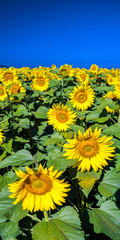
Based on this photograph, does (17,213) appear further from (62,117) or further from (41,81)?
(41,81)

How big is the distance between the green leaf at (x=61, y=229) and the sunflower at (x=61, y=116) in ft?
5.62

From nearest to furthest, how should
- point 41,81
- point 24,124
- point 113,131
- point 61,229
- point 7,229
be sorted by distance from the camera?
1. point 61,229
2. point 7,229
3. point 113,131
4. point 24,124
5. point 41,81

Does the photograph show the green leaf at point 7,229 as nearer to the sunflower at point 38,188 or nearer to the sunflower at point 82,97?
the sunflower at point 38,188

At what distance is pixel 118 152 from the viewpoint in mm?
2125

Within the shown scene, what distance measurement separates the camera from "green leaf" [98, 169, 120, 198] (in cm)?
198

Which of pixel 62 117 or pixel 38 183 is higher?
pixel 62 117

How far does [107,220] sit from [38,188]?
798 mm

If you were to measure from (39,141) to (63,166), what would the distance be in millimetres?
1829

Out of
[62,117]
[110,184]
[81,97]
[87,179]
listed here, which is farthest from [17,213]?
[81,97]

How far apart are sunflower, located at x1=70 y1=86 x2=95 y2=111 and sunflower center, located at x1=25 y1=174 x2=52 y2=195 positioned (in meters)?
2.21

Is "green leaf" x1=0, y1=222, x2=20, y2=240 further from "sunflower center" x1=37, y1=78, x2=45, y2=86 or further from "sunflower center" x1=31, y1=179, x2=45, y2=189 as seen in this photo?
"sunflower center" x1=37, y1=78, x2=45, y2=86

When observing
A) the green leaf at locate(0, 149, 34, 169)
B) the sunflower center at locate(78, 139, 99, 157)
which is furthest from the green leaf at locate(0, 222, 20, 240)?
the sunflower center at locate(78, 139, 99, 157)

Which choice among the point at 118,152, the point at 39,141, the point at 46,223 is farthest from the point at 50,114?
the point at 46,223

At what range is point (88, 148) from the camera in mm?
1860
